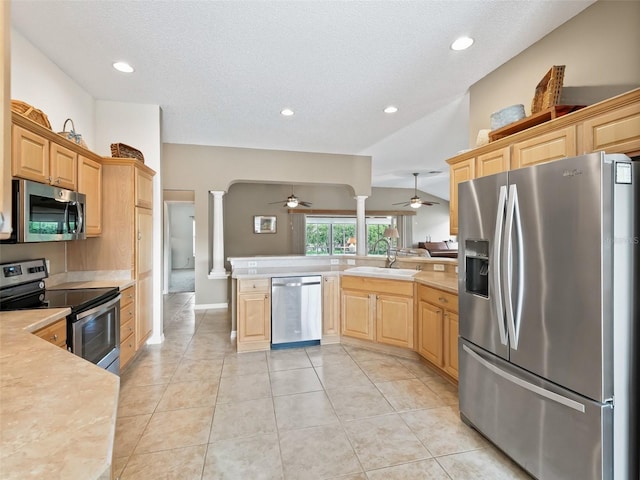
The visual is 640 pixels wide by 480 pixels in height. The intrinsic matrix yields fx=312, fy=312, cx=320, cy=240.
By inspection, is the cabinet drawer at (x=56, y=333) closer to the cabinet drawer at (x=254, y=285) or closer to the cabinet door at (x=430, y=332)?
the cabinet drawer at (x=254, y=285)

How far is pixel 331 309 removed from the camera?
12.4ft

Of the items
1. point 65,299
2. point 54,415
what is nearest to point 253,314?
point 65,299

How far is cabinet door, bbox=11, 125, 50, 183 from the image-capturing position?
195cm

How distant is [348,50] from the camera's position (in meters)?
2.55

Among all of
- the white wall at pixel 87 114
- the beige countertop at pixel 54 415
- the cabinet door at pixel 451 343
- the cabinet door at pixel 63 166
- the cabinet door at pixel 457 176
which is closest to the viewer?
the beige countertop at pixel 54 415

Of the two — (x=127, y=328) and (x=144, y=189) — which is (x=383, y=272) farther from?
(x=144, y=189)

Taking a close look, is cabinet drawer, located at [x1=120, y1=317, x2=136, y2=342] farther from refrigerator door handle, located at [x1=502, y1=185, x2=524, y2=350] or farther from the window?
the window

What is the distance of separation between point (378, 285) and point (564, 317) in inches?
80.8

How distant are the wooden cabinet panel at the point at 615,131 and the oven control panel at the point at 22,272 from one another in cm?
374

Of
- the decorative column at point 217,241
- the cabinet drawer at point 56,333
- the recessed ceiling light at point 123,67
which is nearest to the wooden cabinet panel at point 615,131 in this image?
the cabinet drawer at point 56,333

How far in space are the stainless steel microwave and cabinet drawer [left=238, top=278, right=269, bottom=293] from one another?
1.51m

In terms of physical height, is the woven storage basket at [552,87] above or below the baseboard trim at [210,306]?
above

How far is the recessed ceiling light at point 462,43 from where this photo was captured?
7.87 ft

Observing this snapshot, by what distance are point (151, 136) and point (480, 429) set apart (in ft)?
13.8
